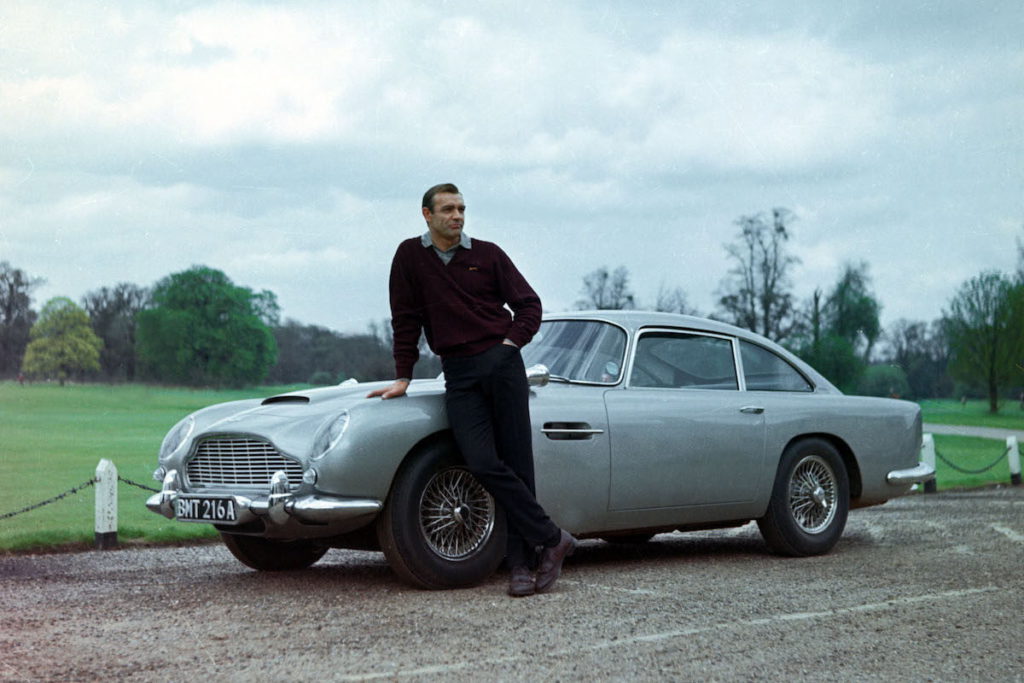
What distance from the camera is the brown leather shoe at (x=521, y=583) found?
598cm

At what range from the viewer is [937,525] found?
10.4 metres

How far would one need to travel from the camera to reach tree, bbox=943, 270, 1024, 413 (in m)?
48.3

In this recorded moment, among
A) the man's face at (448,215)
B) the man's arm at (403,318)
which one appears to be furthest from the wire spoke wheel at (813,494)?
the man's face at (448,215)

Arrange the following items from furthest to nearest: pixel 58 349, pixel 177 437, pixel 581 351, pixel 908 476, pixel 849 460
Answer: pixel 58 349 < pixel 908 476 < pixel 849 460 < pixel 581 351 < pixel 177 437

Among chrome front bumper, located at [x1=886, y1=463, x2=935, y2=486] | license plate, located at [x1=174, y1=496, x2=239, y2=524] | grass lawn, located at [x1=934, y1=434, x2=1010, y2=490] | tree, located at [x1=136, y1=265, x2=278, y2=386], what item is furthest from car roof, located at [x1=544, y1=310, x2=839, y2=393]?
tree, located at [x1=136, y1=265, x2=278, y2=386]

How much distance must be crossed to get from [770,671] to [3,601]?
4.19 meters

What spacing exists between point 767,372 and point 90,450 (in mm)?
28731

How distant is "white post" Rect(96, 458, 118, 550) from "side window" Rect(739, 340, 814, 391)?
17.0 feet

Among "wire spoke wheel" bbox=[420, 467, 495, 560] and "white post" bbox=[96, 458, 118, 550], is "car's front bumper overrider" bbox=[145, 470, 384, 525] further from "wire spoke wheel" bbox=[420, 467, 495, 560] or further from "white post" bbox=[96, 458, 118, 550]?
"white post" bbox=[96, 458, 118, 550]

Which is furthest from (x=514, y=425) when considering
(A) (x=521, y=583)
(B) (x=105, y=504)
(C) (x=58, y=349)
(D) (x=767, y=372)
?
(C) (x=58, y=349)

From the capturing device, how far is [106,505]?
31.4 ft

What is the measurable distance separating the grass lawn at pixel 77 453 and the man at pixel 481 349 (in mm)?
4474

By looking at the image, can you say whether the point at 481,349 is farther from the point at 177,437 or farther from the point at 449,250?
the point at 177,437

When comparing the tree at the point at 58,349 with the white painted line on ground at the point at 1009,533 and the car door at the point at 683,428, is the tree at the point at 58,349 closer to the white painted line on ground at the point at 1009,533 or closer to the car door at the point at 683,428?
the car door at the point at 683,428
